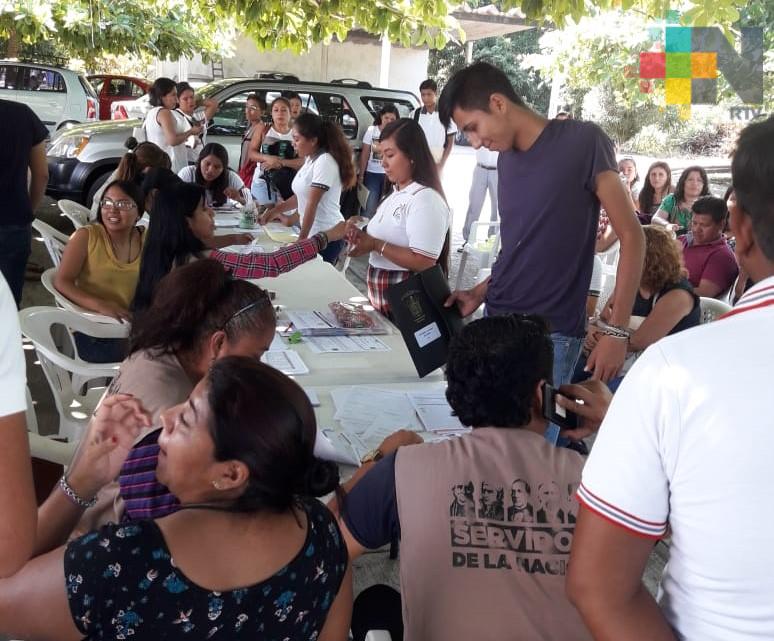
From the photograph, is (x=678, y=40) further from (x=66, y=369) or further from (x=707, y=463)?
(x=707, y=463)

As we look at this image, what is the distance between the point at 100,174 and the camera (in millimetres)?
8531

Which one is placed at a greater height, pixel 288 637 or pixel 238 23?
pixel 238 23

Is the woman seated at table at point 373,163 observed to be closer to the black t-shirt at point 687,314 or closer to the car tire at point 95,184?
the car tire at point 95,184

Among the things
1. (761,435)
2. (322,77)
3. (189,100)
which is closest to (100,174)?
(189,100)

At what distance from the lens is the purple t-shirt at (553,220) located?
2.33 metres

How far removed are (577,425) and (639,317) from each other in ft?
5.64

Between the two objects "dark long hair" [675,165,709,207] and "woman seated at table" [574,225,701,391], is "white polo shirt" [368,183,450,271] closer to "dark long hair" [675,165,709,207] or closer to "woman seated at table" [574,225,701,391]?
"woman seated at table" [574,225,701,391]

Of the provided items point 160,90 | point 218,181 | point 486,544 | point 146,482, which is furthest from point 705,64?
point 146,482

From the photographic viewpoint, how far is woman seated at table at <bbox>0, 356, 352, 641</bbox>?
106cm

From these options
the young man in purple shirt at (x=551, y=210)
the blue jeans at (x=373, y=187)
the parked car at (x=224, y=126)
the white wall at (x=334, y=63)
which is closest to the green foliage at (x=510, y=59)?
the white wall at (x=334, y=63)

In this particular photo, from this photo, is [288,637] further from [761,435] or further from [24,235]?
[24,235]

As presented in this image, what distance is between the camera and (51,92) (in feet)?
38.9

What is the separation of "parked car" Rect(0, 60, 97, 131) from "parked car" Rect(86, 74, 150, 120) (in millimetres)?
3405

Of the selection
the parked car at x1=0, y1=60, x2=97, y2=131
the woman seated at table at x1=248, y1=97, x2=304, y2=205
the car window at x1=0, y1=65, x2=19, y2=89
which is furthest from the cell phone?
the car window at x1=0, y1=65, x2=19, y2=89
